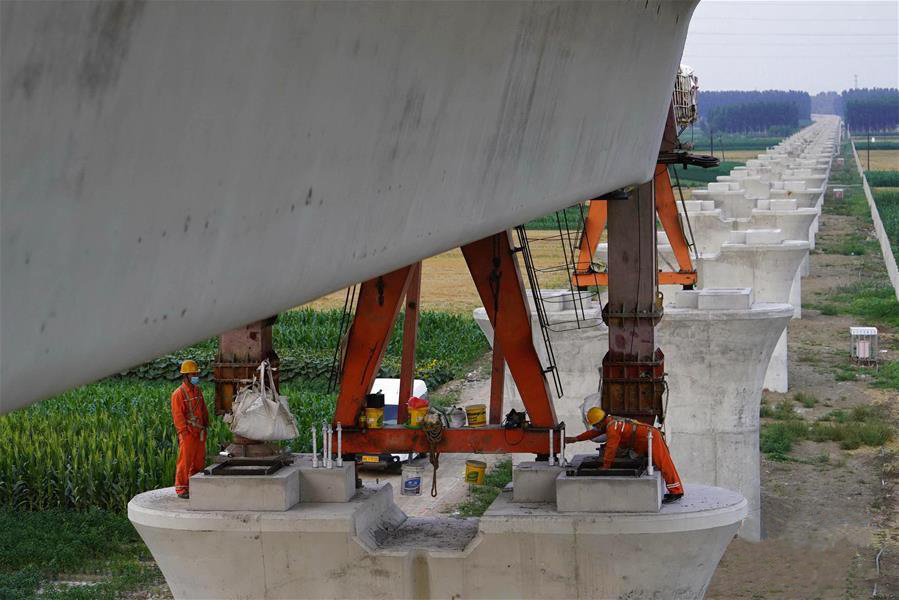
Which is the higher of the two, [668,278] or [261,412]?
[668,278]

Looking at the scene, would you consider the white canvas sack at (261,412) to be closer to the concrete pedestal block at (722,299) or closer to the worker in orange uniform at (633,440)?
the worker in orange uniform at (633,440)

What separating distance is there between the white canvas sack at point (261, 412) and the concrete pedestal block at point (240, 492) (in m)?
0.37

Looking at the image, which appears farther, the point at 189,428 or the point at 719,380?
the point at 719,380

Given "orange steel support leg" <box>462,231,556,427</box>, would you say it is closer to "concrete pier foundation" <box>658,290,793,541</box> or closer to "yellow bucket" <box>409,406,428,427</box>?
"yellow bucket" <box>409,406,428,427</box>

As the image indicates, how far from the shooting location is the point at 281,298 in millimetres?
5152

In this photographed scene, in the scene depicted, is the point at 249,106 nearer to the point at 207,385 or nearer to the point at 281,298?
the point at 281,298

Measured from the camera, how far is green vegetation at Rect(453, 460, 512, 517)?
21469 millimetres

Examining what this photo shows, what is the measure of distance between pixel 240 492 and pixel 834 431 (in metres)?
19.7

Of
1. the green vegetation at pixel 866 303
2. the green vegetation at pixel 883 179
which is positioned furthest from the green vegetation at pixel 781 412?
the green vegetation at pixel 883 179

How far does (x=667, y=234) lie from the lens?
20.9m

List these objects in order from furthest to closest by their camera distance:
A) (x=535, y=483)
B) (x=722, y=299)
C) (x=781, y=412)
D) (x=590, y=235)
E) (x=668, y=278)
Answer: (x=781, y=412)
(x=722, y=299)
(x=668, y=278)
(x=590, y=235)
(x=535, y=483)

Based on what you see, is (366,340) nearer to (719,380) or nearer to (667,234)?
(667,234)

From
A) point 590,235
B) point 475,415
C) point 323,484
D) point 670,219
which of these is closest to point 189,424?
point 323,484

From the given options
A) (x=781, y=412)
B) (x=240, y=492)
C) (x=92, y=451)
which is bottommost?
(x=781, y=412)
